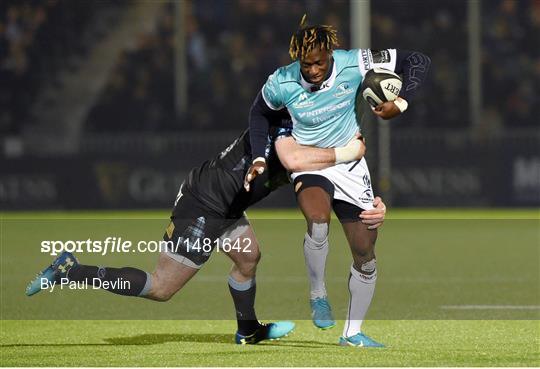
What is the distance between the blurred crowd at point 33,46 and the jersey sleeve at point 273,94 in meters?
15.0

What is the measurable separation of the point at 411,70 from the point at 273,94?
0.80m

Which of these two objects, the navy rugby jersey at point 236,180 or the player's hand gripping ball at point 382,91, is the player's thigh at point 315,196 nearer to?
the navy rugby jersey at point 236,180

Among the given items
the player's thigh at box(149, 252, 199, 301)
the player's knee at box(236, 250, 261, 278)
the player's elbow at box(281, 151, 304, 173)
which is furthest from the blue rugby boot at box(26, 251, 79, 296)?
the player's elbow at box(281, 151, 304, 173)

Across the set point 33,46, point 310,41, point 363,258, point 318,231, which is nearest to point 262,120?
point 310,41

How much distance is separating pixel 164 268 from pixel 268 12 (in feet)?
53.3

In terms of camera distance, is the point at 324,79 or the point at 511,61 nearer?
the point at 324,79

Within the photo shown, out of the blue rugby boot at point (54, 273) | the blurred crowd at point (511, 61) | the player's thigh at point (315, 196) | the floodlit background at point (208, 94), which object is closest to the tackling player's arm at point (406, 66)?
the player's thigh at point (315, 196)

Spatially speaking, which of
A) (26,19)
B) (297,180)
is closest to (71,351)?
(297,180)

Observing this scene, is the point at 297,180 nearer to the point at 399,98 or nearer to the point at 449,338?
the point at 399,98

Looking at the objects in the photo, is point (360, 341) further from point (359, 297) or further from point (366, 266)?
point (366, 266)

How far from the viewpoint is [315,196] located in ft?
24.4

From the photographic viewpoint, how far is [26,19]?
23.0 m

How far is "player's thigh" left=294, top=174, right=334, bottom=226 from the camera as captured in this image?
7422 mm

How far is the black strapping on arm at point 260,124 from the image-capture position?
748 cm
